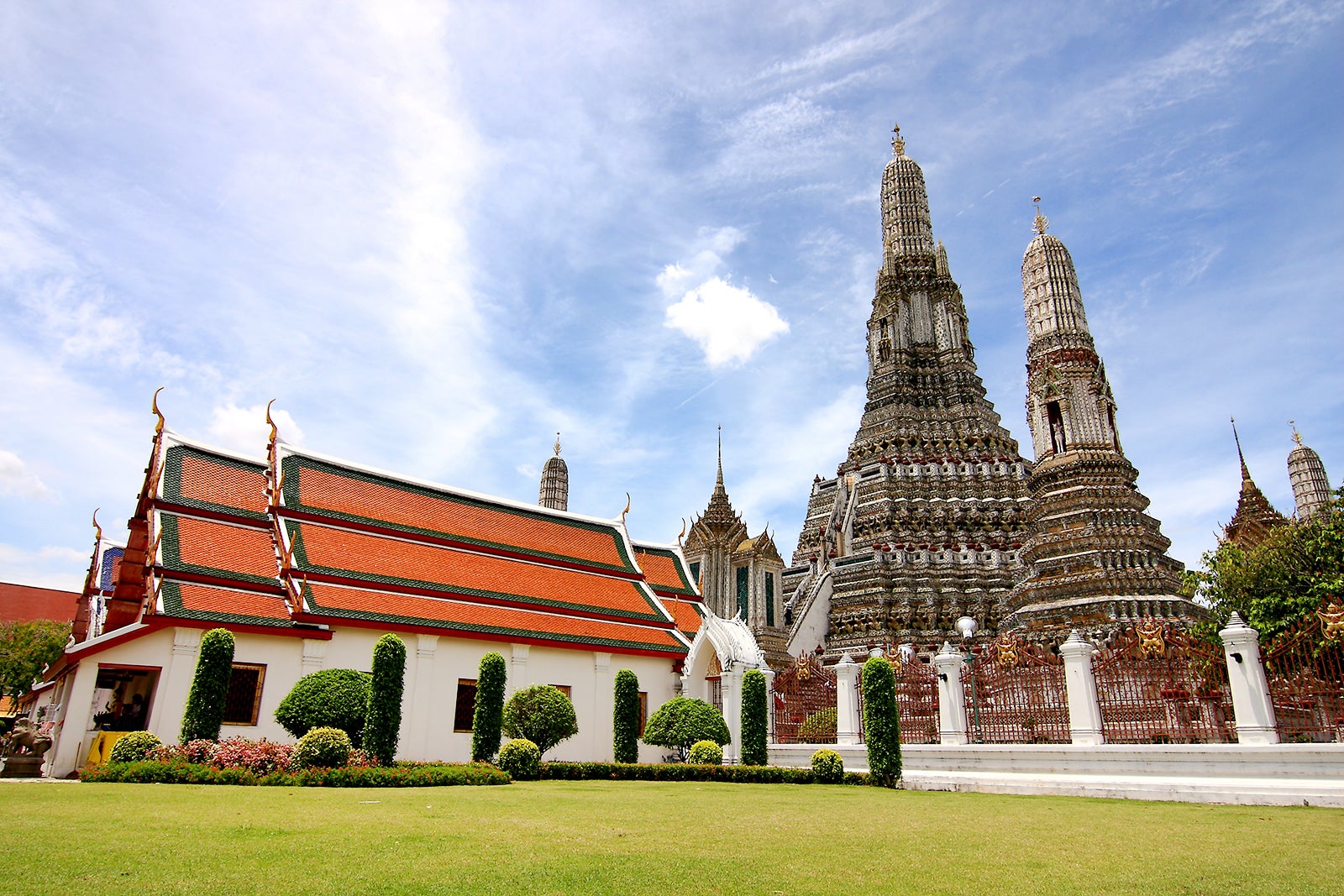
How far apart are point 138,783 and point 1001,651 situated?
13.5 m

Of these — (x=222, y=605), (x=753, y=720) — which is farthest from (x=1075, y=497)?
(x=222, y=605)

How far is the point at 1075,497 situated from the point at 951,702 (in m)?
14.0

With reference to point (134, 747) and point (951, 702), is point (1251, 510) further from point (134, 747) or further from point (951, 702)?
point (134, 747)

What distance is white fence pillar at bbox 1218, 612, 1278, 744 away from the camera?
35.9 ft

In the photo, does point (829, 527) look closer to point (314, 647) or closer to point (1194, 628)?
point (1194, 628)

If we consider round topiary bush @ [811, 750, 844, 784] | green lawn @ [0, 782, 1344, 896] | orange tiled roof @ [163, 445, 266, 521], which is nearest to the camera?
green lawn @ [0, 782, 1344, 896]

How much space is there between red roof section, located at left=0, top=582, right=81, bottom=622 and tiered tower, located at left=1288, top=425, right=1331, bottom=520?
57.2m

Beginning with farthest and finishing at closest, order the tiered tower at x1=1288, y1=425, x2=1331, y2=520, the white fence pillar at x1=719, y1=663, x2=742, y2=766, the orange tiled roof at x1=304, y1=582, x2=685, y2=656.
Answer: the tiered tower at x1=1288, y1=425, x2=1331, y2=520 → the white fence pillar at x1=719, y1=663, x2=742, y2=766 → the orange tiled roof at x1=304, y1=582, x2=685, y2=656

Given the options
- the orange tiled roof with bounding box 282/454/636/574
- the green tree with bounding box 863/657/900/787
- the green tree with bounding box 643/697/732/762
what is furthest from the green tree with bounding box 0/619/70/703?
the green tree with bounding box 863/657/900/787

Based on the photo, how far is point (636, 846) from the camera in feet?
21.1

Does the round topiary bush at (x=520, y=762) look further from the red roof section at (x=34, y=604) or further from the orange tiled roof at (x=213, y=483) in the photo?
the red roof section at (x=34, y=604)

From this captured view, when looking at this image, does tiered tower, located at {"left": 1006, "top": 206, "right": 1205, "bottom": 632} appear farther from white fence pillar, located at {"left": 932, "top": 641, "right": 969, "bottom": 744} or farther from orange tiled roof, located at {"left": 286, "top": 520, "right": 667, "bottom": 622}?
orange tiled roof, located at {"left": 286, "top": 520, "right": 667, "bottom": 622}

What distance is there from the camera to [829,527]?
34781mm

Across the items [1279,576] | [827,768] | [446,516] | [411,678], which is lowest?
[827,768]
